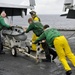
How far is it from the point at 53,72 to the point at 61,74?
367 millimetres

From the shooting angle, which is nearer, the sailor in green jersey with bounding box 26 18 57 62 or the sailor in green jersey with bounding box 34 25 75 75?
the sailor in green jersey with bounding box 34 25 75 75

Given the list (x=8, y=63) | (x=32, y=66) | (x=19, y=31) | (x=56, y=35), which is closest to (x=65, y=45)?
(x=56, y=35)

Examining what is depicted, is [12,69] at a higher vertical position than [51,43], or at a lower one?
lower

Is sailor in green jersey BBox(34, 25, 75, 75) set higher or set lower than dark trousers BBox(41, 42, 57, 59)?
higher

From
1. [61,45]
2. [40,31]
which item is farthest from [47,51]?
[61,45]

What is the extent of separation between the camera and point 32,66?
33.7 feet

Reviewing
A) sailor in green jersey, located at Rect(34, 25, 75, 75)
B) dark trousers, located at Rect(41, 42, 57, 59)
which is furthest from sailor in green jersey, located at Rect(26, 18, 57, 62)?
sailor in green jersey, located at Rect(34, 25, 75, 75)

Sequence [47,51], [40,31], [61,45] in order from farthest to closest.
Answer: [40,31] → [47,51] → [61,45]

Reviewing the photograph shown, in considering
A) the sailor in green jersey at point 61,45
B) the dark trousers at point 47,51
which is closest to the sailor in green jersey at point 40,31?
the dark trousers at point 47,51

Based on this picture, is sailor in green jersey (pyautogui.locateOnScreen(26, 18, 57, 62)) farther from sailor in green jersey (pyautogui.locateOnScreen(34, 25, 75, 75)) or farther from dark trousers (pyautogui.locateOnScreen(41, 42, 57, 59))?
sailor in green jersey (pyautogui.locateOnScreen(34, 25, 75, 75))

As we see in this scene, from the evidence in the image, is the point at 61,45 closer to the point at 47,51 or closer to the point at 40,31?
the point at 47,51

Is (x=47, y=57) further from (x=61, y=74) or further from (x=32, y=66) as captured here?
(x=61, y=74)

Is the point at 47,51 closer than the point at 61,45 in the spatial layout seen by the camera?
No

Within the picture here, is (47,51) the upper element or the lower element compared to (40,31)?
lower
